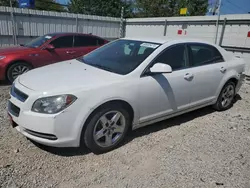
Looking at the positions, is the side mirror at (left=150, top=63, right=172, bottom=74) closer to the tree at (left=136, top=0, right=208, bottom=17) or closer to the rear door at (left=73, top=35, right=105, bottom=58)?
the rear door at (left=73, top=35, right=105, bottom=58)

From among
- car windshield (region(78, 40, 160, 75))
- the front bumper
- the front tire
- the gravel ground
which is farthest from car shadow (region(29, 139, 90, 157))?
car windshield (region(78, 40, 160, 75))

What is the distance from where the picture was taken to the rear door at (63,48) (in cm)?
633

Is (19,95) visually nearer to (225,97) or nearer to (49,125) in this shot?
(49,125)

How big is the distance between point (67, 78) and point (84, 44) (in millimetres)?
4356

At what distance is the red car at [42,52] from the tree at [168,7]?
16.9m

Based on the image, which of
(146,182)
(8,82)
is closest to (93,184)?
(146,182)

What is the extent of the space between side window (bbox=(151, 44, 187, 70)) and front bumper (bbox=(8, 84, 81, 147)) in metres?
1.55

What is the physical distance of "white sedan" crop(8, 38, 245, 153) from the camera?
2516 millimetres

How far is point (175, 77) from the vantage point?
134 inches

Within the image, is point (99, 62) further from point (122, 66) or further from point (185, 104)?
point (185, 104)

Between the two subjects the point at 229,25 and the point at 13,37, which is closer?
the point at 229,25

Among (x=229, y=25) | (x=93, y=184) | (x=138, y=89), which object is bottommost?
(x=93, y=184)

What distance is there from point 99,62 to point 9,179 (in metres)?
2.00

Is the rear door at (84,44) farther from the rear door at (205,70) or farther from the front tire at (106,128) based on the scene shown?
the front tire at (106,128)
